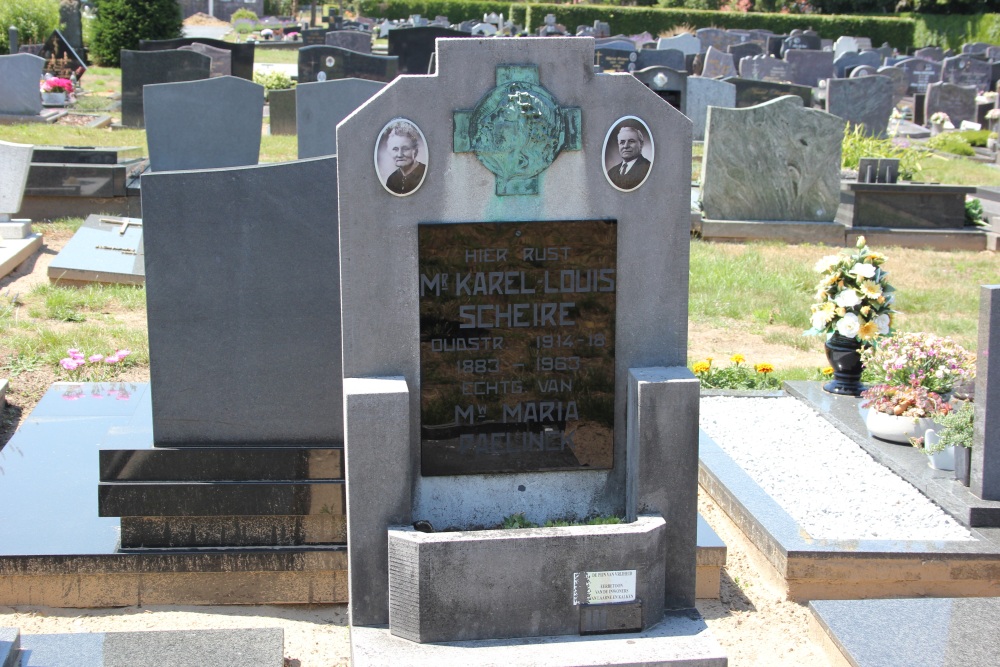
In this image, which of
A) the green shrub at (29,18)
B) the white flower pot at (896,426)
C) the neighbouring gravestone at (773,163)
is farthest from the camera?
the green shrub at (29,18)

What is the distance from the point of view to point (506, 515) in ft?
12.7

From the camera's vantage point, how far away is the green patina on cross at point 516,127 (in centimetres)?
356

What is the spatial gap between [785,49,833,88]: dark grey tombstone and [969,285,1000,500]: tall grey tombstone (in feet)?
76.0

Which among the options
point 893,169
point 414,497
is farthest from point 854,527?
point 893,169

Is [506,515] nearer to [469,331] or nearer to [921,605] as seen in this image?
[469,331]

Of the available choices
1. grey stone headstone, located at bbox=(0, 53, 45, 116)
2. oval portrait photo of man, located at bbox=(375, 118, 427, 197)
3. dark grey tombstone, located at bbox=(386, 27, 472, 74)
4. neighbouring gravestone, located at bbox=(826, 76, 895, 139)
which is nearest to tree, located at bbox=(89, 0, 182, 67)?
dark grey tombstone, located at bbox=(386, 27, 472, 74)

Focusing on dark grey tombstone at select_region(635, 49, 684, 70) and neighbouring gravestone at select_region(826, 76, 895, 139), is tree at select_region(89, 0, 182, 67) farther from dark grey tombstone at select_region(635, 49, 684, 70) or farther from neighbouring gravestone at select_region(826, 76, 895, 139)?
neighbouring gravestone at select_region(826, 76, 895, 139)

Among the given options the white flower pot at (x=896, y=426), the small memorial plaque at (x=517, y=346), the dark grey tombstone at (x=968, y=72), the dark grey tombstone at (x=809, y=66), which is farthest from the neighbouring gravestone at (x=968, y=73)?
the small memorial plaque at (x=517, y=346)

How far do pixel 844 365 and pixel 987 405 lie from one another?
5.97 feet

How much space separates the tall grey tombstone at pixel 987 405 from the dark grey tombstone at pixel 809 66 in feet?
76.0

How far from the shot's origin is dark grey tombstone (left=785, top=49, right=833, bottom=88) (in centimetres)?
2645

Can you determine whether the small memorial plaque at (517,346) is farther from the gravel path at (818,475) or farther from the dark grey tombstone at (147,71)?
the dark grey tombstone at (147,71)

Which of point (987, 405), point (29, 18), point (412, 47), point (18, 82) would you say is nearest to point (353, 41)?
point (412, 47)

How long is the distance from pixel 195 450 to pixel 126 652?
0.98m
